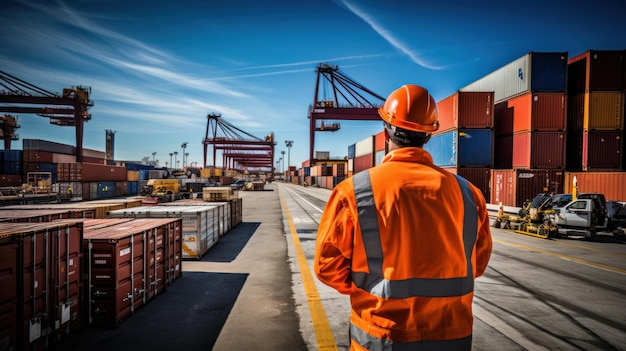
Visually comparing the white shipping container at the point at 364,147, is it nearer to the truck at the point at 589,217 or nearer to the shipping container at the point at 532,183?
the shipping container at the point at 532,183

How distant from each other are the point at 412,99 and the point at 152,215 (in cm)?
849

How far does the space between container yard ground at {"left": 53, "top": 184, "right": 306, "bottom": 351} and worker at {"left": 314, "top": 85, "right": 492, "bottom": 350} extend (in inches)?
117

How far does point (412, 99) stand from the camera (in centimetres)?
191

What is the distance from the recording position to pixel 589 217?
11.8 meters

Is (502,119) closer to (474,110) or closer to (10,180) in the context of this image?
(474,110)

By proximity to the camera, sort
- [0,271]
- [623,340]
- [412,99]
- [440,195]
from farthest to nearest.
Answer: [623,340], [0,271], [412,99], [440,195]

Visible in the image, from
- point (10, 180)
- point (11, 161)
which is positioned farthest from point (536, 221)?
point (11, 161)

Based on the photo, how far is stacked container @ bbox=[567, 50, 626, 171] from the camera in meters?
20.0

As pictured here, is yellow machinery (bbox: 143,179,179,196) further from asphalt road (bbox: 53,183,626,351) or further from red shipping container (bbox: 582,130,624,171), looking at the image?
red shipping container (bbox: 582,130,624,171)

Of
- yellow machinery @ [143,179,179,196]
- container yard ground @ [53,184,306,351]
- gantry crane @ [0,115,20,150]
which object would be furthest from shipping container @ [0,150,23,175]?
container yard ground @ [53,184,306,351]

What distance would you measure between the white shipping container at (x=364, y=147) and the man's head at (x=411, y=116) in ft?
146

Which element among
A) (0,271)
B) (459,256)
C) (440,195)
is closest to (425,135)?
(440,195)

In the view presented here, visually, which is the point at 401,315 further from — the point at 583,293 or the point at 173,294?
the point at 583,293

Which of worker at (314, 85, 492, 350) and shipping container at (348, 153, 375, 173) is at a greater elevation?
shipping container at (348, 153, 375, 173)
